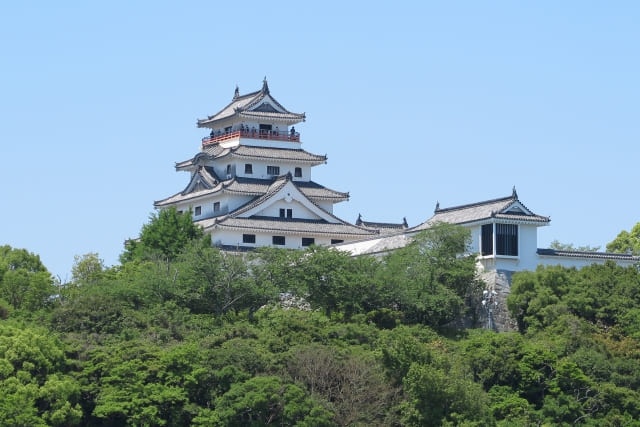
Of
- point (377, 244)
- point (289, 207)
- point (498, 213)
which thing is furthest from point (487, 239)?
point (289, 207)

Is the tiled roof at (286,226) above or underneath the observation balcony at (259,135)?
underneath

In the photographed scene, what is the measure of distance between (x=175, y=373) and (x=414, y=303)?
10111 mm

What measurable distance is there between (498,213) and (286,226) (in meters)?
11.5

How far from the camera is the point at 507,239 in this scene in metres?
48.8

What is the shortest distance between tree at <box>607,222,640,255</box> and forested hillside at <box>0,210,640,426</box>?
2116cm

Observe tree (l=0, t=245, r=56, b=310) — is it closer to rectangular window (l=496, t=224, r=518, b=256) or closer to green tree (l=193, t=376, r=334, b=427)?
green tree (l=193, t=376, r=334, b=427)

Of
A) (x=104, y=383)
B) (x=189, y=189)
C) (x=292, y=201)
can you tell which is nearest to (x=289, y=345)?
(x=104, y=383)

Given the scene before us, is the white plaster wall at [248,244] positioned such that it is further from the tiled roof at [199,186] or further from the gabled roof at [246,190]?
the tiled roof at [199,186]

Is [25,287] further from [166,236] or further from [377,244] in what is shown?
[377,244]

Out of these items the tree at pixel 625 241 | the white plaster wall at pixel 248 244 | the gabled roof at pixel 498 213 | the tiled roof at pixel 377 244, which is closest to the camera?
the gabled roof at pixel 498 213

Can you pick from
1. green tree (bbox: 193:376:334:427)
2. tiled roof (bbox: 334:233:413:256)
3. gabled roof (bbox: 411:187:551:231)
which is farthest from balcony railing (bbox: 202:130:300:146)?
green tree (bbox: 193:376:334:427)

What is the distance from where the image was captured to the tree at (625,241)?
67.7m

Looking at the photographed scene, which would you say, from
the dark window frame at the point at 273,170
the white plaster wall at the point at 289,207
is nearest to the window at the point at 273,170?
the dark window frame at the point at 273,170

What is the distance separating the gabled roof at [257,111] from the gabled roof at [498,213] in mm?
13206
